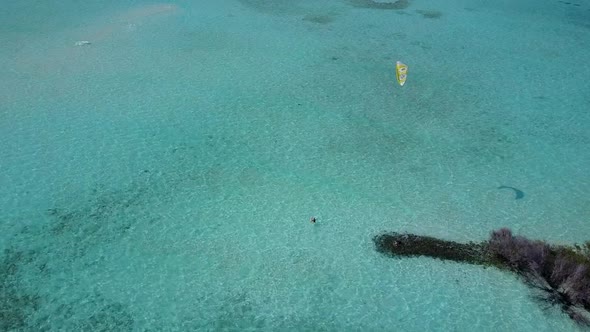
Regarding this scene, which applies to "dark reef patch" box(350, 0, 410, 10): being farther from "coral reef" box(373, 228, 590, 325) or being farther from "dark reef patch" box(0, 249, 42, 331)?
"dark reef patch" box(0, 249, 42, 331)

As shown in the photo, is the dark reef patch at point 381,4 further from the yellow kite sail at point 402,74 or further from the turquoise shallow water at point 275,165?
the yellow kite sail at point 402,74

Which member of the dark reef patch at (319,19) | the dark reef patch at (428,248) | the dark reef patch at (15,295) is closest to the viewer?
the dark reef patch at (15,295)

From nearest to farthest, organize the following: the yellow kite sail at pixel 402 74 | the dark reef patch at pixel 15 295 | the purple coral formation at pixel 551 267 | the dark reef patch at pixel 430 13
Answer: the dark reef patch at pixel 15 295
the purple coral formation at pixel 551 267
the yellow kite sail at pixel 402 74
the dark reef patch at pixel 430 13

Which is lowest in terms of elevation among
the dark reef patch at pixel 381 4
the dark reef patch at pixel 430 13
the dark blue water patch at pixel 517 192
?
the dark blue water patch at pixel 517 192

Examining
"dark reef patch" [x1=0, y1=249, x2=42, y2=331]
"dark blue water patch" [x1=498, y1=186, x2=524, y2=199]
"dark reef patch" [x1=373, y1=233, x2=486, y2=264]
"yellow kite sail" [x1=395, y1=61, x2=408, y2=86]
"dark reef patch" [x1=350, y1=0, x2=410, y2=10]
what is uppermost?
"dark reef patch" [x1=350, y1=0, x2=410, y2=10]

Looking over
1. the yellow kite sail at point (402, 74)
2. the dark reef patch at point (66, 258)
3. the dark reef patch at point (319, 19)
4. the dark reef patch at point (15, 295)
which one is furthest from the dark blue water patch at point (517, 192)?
the dark reef patch at point (319, 19)

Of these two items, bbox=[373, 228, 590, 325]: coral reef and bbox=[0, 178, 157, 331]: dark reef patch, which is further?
bbox=[373, 228, 590, 325]: coral reef

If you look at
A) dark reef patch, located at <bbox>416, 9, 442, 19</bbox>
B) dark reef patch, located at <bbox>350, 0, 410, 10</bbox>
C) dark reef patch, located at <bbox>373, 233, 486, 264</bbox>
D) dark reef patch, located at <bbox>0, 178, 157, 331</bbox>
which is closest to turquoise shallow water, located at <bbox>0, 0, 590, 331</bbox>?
dark reef patch, located at <bbox>0, 178, 157, 331</bbox>
